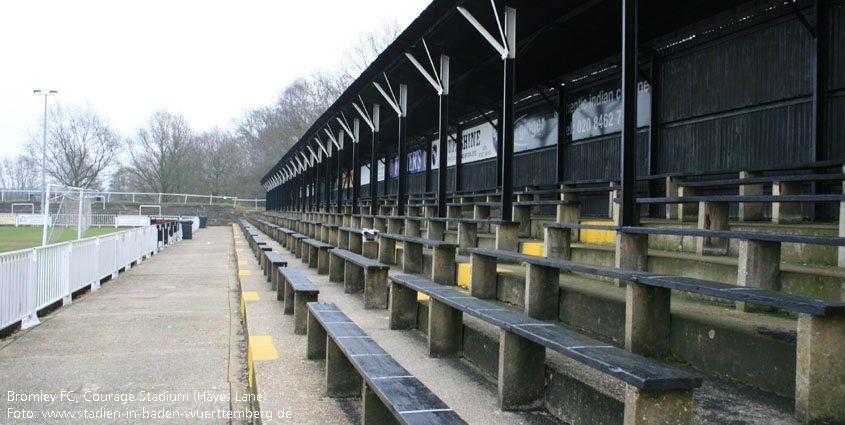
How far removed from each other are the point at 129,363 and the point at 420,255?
3327 mm

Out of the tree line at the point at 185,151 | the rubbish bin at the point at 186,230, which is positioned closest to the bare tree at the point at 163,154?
the tree line at the point at 185,151

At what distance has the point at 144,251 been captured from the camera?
14.3 m

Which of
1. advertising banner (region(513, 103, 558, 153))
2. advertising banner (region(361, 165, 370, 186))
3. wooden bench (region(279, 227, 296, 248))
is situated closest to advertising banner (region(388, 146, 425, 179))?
advertising banner (region(361, 165, 370, 186))

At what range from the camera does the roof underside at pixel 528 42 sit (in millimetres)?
7215

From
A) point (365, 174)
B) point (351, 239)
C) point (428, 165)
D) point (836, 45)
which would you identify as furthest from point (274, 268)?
point (365, 174)

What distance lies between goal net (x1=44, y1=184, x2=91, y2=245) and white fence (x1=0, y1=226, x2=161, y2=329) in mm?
610

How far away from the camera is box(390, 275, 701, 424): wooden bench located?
1759 mm

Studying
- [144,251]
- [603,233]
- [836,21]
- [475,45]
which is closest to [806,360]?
[603,233]

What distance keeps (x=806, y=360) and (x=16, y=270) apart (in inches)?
300

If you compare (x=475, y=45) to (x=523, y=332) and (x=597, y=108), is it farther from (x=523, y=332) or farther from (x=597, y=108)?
(x=523, y=332)

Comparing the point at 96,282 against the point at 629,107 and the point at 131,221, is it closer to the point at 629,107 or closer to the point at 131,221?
the point at 629,107

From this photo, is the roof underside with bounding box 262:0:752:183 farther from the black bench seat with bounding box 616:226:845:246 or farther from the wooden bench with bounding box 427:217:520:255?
the black bench seat with bounding box 616:226:845:246

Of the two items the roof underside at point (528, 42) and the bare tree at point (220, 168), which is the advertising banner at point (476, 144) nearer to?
the roof underside at point (528, 42)

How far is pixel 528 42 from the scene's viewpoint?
8.07 meters
